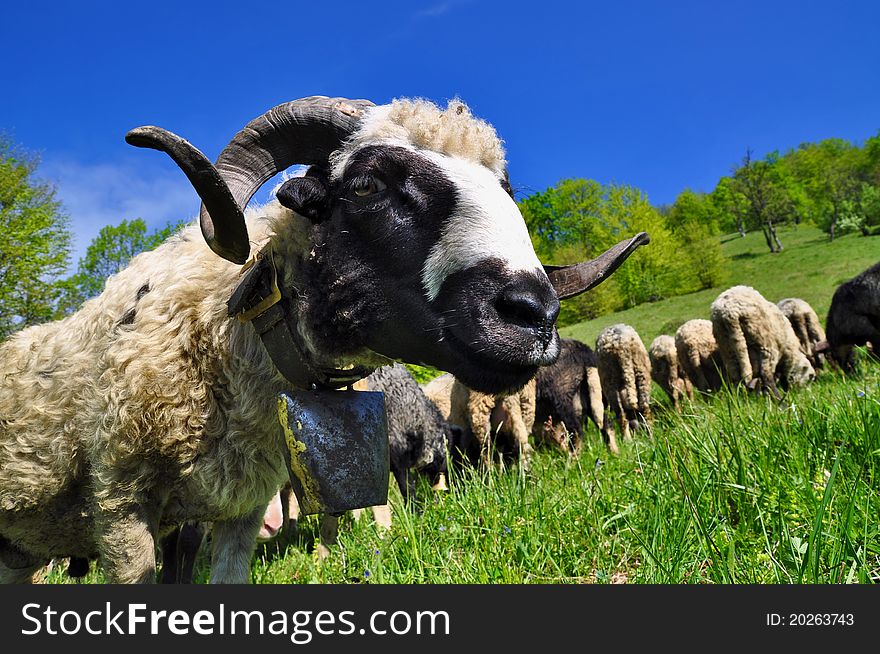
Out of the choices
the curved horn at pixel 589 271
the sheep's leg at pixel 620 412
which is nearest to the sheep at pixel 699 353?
the sheep's leg at pixel 620 412

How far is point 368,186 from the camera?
6.86ft

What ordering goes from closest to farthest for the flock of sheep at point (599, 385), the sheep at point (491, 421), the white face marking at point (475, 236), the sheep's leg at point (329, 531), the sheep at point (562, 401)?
the white face marking at point (475, 236) < the sheep's leg at point (329, 531) < the flock of sheep at point (599, 385) < the sheep at point (491, 421) < the sheep at point (562, 401)

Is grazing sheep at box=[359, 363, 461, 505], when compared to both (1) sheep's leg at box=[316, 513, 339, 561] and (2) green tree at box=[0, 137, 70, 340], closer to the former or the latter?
(1) sheep's leg at box=[316, 513, 339, 561]

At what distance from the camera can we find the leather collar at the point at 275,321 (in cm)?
222

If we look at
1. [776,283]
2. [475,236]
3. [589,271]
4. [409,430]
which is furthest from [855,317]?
[776,283]

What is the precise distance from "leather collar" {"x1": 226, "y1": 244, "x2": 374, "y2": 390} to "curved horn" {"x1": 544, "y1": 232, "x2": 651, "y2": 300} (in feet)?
3.08

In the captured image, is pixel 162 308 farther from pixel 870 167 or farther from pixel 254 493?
pixel 870 167

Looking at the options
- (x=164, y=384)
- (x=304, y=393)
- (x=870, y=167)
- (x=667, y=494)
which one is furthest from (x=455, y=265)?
(x=870, y=167)

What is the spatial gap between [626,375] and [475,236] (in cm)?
1034

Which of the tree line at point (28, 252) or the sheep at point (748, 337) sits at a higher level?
the tree line at point (28, 252)

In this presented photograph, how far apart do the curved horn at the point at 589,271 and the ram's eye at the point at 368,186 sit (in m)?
0.86

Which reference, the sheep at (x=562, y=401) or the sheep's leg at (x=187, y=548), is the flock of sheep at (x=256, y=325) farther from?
the sheep at (x=562, y=401)

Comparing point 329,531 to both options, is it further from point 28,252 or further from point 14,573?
point 28,252

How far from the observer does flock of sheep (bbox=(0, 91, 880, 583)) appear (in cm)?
190
